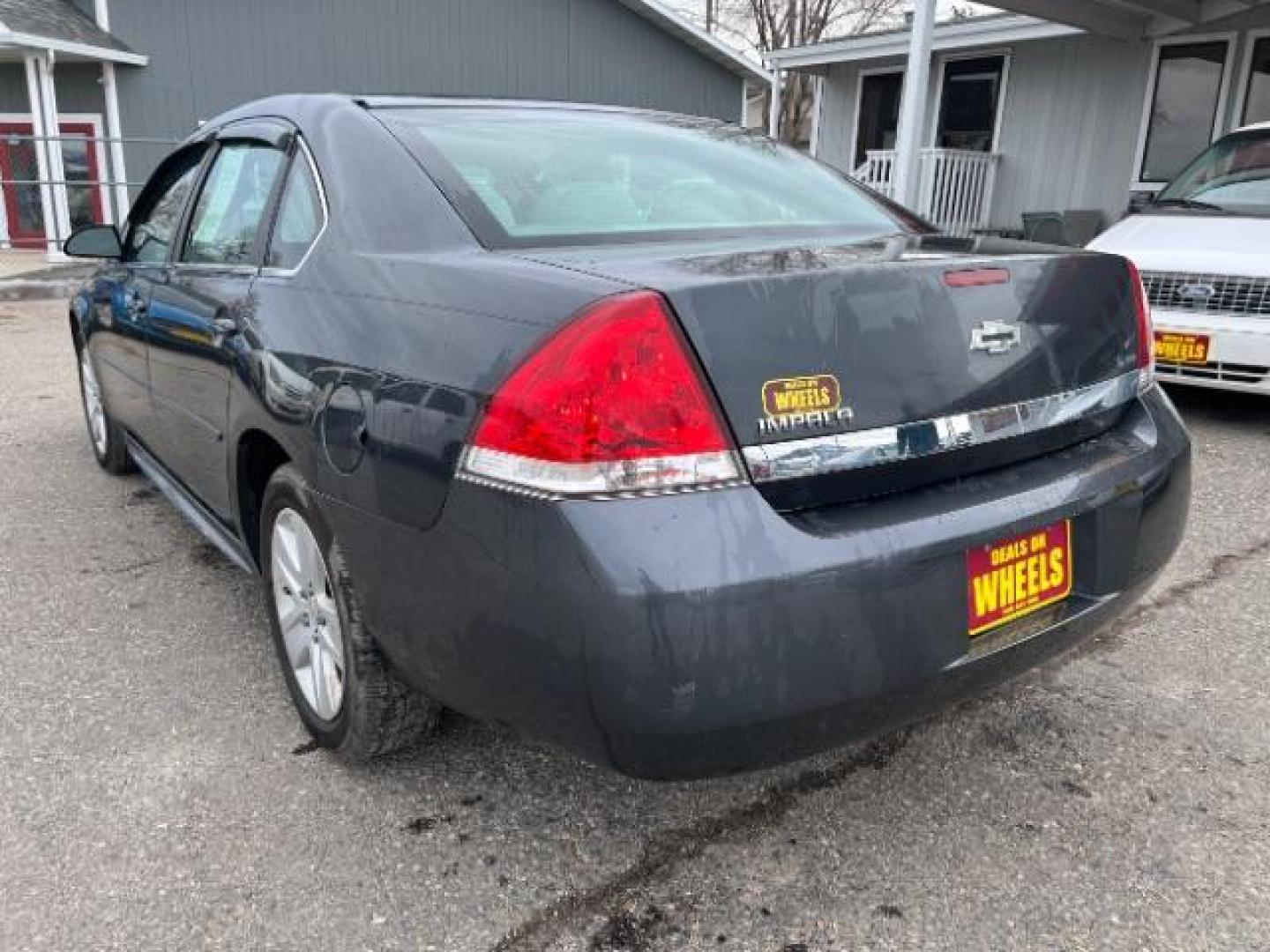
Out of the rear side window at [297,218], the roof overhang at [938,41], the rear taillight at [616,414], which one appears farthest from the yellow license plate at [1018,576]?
the roof overhang at [938,41]

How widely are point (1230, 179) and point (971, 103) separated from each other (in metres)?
7.10

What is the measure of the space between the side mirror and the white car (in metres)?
4.81

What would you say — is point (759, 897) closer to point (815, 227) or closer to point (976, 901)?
point (976, 901)

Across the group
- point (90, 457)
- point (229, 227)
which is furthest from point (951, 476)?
point (90, 457)

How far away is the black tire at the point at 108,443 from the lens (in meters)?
4.52

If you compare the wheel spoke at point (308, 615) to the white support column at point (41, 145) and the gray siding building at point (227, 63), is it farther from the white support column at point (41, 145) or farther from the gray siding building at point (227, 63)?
the white support column at point (41, 145)

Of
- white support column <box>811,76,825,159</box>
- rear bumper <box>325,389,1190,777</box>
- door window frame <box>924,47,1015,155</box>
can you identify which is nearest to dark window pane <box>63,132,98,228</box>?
white support column <box>811,76,825,159</box>

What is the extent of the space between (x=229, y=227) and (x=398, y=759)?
5.33 ft

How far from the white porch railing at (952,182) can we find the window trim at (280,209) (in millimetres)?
10439

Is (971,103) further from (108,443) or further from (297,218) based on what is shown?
(297,218)

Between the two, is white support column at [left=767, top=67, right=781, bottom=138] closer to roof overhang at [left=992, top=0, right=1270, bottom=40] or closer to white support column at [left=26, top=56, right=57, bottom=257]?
roof overhang at [left=992, top=0, right=1270, bottom=40]

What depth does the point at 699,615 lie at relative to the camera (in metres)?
1.63

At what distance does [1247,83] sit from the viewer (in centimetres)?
1038

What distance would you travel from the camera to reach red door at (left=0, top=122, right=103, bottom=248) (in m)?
16.8
